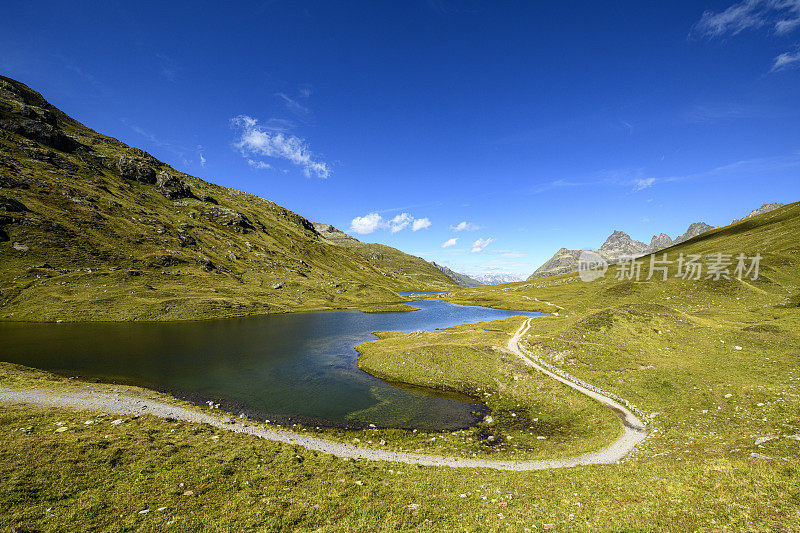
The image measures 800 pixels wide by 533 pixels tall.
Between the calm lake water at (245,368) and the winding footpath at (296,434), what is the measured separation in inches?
197

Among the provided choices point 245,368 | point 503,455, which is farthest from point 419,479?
point 245,368

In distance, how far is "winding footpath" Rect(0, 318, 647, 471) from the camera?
22.0m

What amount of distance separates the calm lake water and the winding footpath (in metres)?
4.99

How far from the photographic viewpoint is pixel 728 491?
12562 millimetres

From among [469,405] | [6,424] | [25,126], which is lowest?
[469,405]

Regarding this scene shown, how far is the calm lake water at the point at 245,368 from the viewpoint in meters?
34.4

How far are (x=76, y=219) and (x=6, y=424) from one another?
163 metres

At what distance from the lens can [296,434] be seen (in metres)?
27.7

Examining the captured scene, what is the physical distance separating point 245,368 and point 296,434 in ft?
89.2

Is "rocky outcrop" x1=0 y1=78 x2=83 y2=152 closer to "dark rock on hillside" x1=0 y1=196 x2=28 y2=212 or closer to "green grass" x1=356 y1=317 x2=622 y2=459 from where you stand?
"dark rock on hillside" x1=0 y1=196 x2=28 y2=212

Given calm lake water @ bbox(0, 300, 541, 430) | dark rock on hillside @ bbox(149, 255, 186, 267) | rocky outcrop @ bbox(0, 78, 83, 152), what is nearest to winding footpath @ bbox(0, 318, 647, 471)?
calm lake water @ bbox(0, 300, 541, 430)

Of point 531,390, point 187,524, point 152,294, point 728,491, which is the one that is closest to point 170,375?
point 187,524

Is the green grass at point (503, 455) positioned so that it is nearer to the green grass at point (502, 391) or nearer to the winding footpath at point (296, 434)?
the green grass at point (502, 391)

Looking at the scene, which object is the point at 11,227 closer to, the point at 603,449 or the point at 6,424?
the point at 6,424
